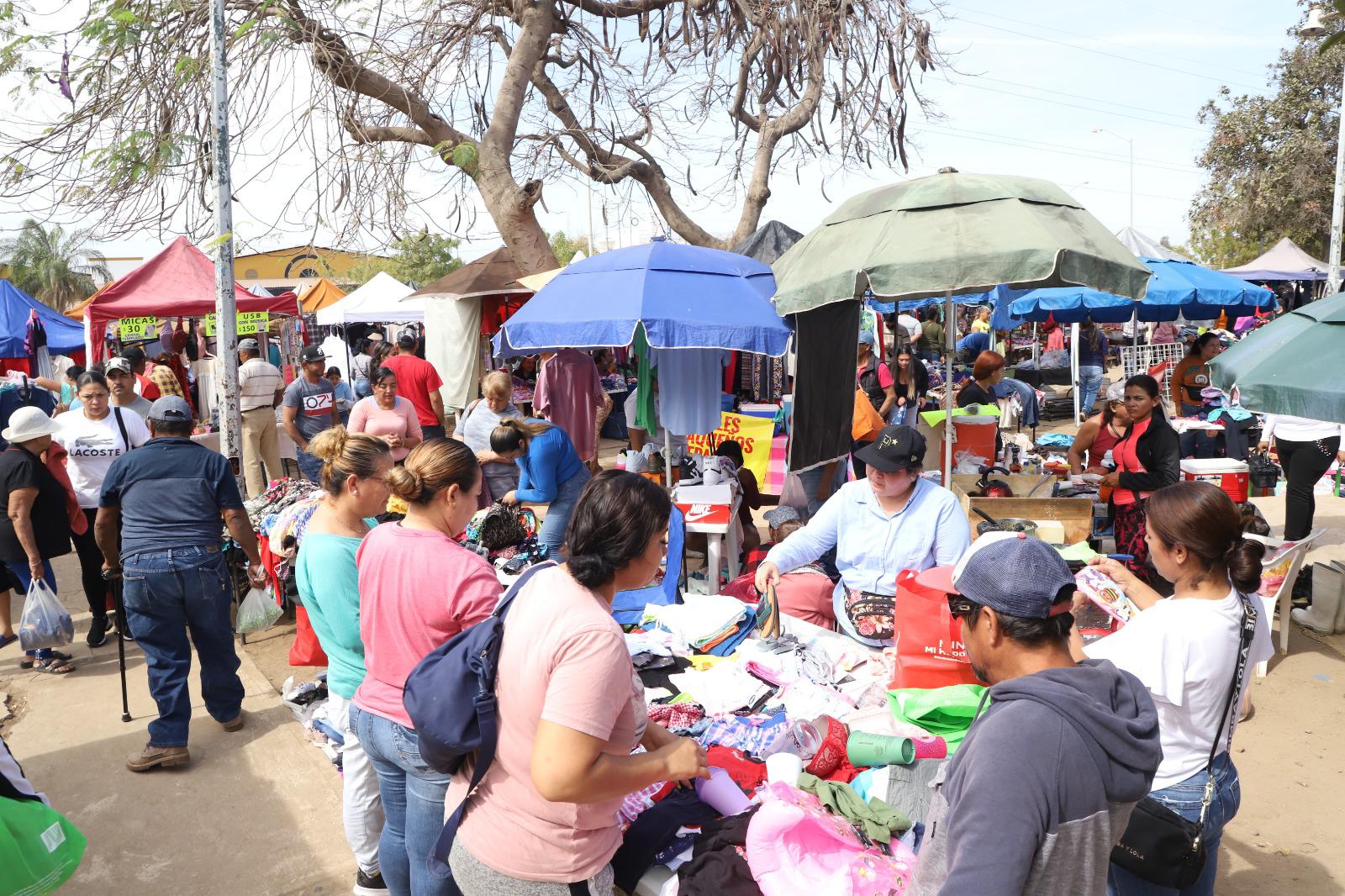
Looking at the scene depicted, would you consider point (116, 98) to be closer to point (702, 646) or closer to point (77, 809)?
point (77, 809)

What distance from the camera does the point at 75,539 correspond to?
245 inches

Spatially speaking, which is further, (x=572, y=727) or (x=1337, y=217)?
(x=1337, y=217)

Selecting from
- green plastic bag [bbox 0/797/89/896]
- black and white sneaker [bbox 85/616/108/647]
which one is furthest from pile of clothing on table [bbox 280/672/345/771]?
green plastic bag [bbox 0/797/89/896]

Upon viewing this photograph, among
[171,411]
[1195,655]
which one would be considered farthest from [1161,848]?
[171,411]

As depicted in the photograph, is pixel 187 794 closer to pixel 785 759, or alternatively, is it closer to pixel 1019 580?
pixel 785 759

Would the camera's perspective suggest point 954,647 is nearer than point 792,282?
Yes

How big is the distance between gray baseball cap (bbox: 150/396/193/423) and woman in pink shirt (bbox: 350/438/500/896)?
234cm

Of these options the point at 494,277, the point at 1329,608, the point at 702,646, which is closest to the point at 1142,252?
the point at 1329,608

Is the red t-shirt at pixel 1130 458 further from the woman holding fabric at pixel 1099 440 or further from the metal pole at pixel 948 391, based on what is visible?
the metal pole at pixel 948 391

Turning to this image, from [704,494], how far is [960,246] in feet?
8.72

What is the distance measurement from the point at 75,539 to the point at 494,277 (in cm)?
565

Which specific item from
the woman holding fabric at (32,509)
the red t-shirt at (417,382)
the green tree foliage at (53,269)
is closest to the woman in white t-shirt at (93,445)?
the woman holding fabric at (32,509)

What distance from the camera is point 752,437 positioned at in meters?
7.74

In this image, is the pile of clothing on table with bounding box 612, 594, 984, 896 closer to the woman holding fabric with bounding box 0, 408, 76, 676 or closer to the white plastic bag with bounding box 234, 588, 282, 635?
the white plastic bag with bounding box 234, 588, 282, 635
